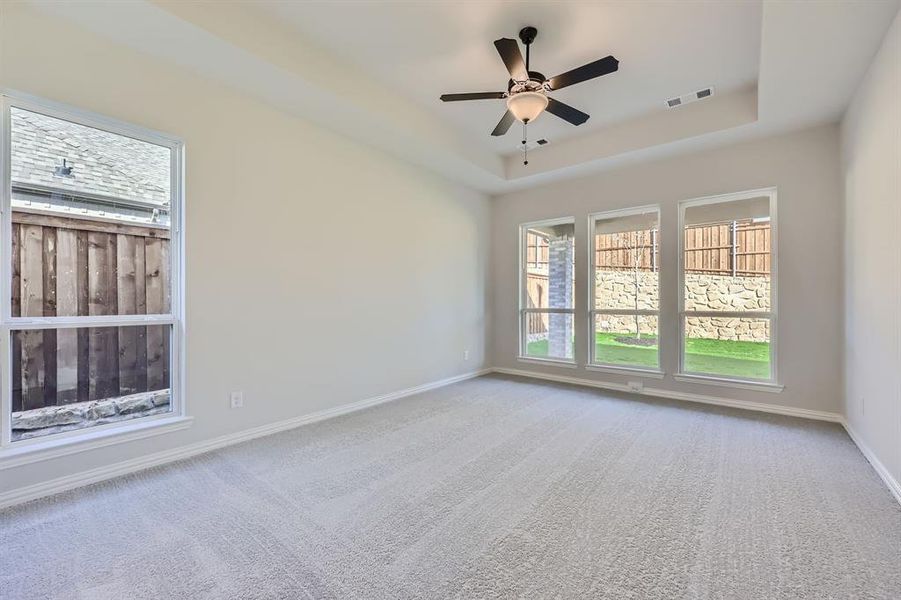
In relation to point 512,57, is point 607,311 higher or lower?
lower

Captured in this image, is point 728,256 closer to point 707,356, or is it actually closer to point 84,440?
point 707,356

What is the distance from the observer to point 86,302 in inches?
101

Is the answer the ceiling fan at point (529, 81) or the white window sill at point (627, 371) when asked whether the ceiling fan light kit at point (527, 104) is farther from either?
the white window sill at point (627, 371)

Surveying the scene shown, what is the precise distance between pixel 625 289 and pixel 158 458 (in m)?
5.02

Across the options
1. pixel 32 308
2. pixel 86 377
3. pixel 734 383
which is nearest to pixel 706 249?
pixel 734 383

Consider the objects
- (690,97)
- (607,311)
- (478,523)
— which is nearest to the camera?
(478,523)

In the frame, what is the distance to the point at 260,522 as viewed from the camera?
203 cm

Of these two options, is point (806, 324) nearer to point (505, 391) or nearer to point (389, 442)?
point (505, 391)

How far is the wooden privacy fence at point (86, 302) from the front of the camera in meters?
2.35

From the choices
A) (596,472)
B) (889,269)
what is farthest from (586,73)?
(596,472)

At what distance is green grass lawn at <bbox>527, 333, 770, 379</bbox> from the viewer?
13.6 ft

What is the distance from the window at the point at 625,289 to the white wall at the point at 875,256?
1.71m

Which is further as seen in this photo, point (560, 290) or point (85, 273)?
point (560, 290)

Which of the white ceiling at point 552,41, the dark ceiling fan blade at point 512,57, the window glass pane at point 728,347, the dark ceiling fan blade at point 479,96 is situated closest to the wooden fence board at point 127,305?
the white ceiling at point 552,41
